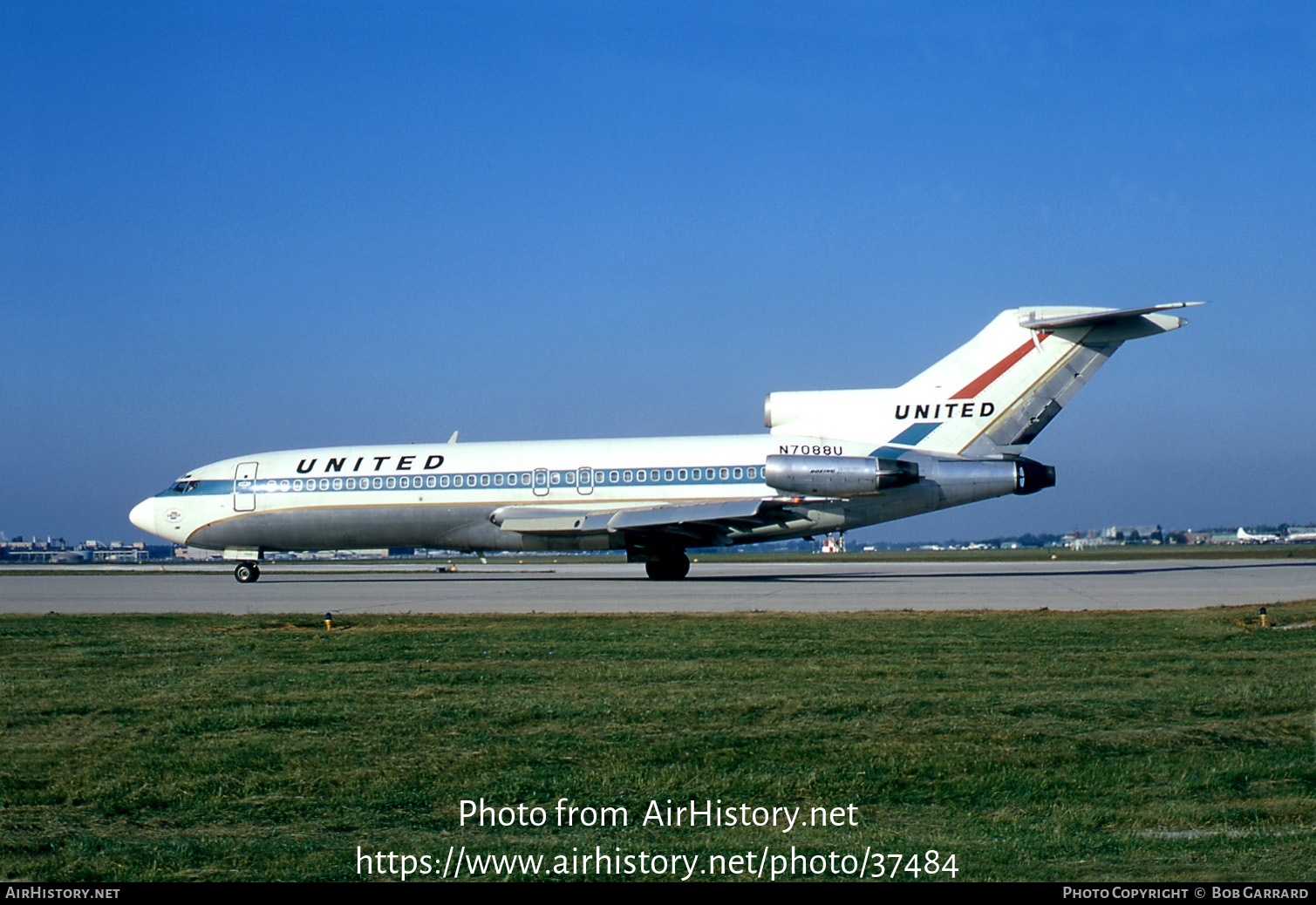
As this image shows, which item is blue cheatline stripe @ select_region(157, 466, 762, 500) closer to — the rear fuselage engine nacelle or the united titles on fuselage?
the united titles on fuselage

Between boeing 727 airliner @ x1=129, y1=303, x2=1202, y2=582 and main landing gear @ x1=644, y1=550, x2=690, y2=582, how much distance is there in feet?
0.15

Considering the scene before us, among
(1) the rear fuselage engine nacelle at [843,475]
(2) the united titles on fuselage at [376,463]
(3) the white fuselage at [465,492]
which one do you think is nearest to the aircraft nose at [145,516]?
(3) the white fuselage at [465,492]

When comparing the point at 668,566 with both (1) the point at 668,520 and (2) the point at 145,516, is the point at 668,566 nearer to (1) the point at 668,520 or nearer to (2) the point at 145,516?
(1) the point at 668,520

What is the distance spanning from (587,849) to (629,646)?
8.33m

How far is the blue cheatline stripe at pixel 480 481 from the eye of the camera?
3078 centimetres

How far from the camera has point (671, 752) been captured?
812 centimetres

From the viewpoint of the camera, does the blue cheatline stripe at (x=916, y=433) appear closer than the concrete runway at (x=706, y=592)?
No

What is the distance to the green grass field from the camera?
604cm

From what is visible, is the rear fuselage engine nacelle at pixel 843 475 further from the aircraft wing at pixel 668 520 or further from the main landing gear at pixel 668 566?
the main landing gear at pixel 668 566

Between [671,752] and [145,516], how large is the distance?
1251 inches

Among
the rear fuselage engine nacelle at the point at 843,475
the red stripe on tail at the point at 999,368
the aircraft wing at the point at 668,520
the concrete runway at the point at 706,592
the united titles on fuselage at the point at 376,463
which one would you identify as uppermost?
the red stripe on tail at the point at 999,368

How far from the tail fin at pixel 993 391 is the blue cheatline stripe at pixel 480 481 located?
2.52m

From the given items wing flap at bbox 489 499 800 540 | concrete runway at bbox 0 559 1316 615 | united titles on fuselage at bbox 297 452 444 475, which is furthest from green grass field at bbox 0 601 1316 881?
united titles on fuselage at bbox 297 452 444 475
